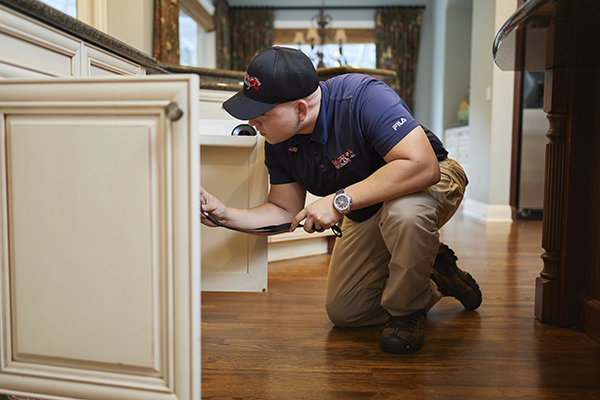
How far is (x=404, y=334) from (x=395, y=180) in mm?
393

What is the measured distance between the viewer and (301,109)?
3.68 feet

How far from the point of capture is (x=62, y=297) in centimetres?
72

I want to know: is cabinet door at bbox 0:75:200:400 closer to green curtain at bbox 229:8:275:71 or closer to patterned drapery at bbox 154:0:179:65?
patterned drapery at bbox 154:0:179:65

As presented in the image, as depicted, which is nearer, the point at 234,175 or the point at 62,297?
the point at 62,297

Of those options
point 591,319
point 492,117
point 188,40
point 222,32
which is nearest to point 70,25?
point 591,319

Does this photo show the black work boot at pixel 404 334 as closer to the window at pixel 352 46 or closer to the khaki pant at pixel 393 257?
the khaki pant at pixel 393 257

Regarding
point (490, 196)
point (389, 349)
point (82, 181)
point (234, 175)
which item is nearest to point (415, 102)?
point (490, 196)

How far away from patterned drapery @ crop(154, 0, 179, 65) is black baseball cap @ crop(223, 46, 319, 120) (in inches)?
92.9

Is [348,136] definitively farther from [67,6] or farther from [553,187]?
[67,6]

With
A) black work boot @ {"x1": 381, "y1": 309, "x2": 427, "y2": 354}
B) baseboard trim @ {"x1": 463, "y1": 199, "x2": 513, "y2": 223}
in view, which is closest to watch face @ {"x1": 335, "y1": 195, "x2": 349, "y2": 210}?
black work boot @ {"x1": 381, "y1": 309, "x2": 427, "y2": 354}

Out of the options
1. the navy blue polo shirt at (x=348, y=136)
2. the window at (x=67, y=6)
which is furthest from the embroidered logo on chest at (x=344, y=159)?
the window at (x=67, y=6)

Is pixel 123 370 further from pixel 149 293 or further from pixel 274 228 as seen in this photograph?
pixel 274 228

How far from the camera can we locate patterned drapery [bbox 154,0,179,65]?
318cm

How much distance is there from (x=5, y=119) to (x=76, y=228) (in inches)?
7.7
